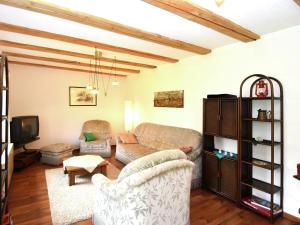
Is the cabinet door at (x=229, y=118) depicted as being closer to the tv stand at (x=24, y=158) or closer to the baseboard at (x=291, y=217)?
the baseboard at (x=291, y=217)

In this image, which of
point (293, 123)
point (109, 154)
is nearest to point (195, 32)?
point (293, 123)

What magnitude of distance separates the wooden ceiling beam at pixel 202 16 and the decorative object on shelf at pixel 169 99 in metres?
1.85

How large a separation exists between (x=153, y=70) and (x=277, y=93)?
317 centimetres

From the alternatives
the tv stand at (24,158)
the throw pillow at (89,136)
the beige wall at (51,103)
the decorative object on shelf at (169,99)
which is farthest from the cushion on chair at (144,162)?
the beige wall at (51,103)

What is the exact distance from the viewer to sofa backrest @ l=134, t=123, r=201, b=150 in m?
3.66

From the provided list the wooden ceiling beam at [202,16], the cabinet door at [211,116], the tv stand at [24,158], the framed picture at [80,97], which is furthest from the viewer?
the framed picture at [80,97]

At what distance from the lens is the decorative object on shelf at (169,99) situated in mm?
4321

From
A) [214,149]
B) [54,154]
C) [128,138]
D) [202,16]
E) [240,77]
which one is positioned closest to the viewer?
[202,16]

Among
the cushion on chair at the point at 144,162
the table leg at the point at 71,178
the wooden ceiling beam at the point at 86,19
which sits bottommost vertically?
the table leg at the point at 71,178

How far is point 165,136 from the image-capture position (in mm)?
4363

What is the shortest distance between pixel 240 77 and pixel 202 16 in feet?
4.69

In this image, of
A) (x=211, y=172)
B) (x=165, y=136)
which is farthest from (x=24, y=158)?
(x=211, y=172)

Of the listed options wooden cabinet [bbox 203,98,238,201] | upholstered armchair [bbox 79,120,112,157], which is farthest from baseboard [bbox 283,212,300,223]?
upholstered armchair [bbox 79,120,112,157]

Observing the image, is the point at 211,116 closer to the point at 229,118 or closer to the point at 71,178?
the point at 229,118
